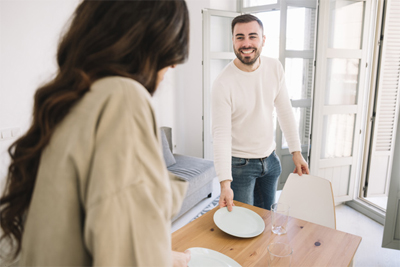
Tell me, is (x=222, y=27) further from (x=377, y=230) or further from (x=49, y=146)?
(x=49, y=146)

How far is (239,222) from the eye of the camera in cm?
131

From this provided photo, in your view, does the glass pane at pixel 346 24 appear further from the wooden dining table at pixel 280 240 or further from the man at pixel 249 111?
the wooden dining table at pixel 280 240

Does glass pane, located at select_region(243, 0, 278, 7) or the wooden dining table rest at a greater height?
glass pane, located at select_region(243, 0, 278, 7)

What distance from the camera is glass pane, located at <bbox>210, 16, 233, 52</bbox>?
399 cm

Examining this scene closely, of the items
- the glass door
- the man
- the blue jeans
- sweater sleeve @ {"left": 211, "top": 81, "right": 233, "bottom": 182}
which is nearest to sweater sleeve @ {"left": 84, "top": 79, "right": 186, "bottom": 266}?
sweater sleeve @ {"left": 211, "top": 81, "right": 233, "bottom": 182}

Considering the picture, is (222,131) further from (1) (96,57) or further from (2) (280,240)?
(1) (96,57)

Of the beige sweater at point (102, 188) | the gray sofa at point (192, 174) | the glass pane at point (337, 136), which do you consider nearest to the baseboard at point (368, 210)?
the glass pane at point (337, 136)

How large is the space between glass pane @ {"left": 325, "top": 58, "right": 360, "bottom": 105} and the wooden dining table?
2.03 meters

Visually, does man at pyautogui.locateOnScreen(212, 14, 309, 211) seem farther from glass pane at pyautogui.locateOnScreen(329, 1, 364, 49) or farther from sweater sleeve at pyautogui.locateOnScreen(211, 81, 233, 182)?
glass pane at pyautogui.locateOnScreen(329, 1, 364, 49)

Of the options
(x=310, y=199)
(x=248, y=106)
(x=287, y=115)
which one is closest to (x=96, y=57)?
(x=248, y=106)

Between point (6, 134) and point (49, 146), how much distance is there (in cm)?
217

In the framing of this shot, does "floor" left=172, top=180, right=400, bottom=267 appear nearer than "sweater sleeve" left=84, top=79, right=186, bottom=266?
No

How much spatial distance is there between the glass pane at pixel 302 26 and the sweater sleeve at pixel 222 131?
1865 mm

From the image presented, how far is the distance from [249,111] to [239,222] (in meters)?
0.70
